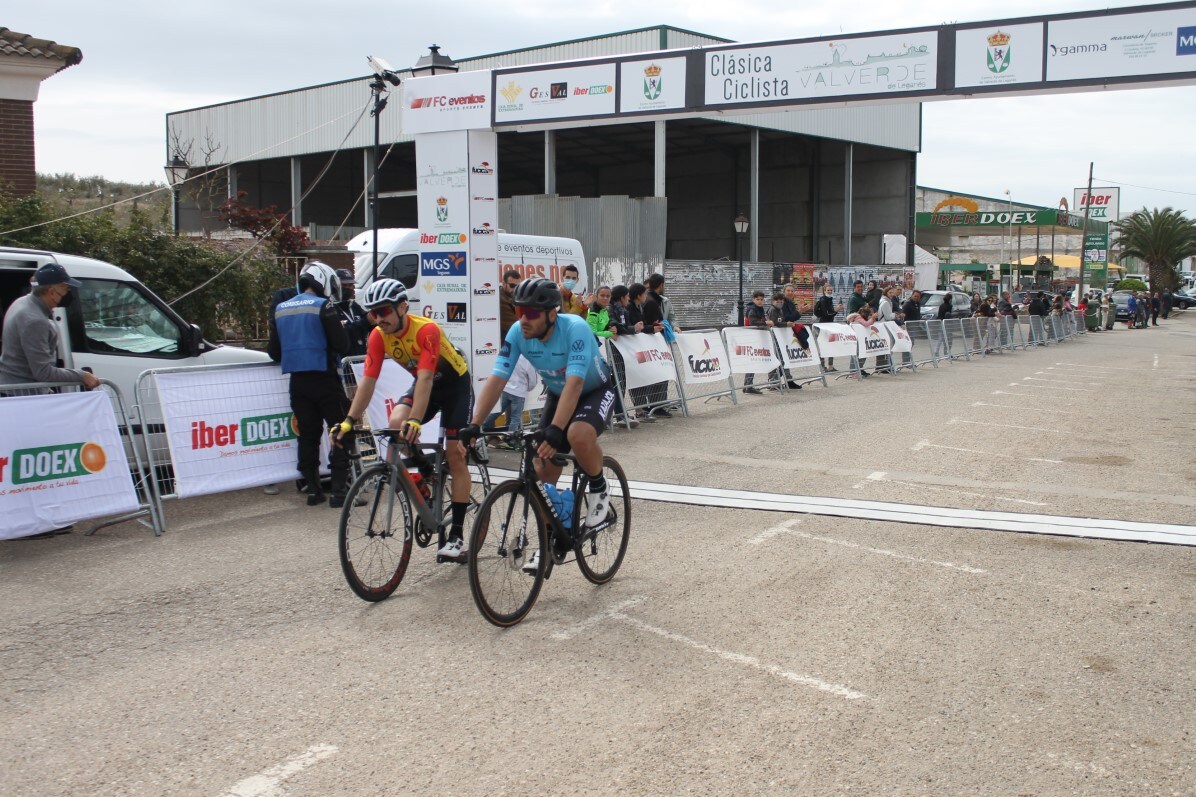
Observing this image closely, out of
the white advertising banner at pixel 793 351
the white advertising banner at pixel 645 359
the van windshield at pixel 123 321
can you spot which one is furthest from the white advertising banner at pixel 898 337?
the van windshield at pixel 123 321

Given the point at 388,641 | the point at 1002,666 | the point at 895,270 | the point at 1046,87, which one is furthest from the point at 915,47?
the point at 895,270

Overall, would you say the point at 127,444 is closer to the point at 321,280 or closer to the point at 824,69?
the point at 321,280

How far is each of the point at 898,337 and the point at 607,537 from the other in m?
16.2

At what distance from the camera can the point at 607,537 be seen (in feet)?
20.2

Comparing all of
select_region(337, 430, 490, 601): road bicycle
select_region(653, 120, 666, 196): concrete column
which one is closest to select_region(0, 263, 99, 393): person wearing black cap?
select_region(337, 430, 490, 601): road bicycle

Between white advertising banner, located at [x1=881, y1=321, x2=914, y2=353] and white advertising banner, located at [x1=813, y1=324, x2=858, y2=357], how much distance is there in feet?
6.07

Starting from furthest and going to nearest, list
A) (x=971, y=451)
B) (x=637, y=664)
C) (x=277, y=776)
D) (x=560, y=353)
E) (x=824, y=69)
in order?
(x=824, y=69) < (x=971, y=451) < (x=560, y=353) < (x=637, y=664) < (x=277, y=776)

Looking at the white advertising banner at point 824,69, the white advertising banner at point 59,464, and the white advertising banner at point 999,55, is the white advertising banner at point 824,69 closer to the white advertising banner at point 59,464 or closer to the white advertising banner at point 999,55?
the white advertising banner at point 999,55

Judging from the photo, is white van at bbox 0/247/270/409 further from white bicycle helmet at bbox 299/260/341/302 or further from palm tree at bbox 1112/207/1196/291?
palm tree at bbox 1112/207/1196/291

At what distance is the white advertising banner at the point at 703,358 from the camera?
555 inches

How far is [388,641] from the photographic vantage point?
5.14 m

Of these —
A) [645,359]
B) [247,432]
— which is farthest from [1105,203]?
[247,432]

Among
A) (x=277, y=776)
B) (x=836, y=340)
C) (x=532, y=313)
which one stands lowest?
(x=277, y=776)

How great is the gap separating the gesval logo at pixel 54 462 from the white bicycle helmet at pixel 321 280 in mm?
2107
